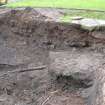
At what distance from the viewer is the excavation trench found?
5352 mm

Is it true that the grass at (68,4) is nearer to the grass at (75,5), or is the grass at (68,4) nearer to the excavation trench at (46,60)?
the grass at (75,5)

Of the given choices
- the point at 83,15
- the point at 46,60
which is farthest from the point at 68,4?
the point at 46,60

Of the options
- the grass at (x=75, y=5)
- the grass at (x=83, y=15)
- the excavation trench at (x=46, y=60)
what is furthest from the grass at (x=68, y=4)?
the excavation trench at (x=46, y=60)

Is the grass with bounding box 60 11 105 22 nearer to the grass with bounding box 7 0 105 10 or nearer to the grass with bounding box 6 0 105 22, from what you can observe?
the grass with bounding box 6 0 105 22

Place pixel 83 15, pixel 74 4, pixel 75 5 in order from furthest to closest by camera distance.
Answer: pixel 74 4 → pixel 75 5 → pixel 83 15

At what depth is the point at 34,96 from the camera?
216 inches

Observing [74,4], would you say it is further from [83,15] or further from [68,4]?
[83,15]

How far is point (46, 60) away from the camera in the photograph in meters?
6.45

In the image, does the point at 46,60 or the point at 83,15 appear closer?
the point at 46,60

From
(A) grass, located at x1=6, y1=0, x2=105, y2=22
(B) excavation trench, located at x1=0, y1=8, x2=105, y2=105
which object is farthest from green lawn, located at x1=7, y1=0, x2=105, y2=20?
(B) excavation trench, located at x1=0, y1=8, x2=105, y2=105

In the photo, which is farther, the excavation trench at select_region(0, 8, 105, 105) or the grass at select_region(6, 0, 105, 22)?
the grass at select_region(6, 0, 105, 22)

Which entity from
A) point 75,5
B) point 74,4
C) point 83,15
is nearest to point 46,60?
point 83,15

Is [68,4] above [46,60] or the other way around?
above

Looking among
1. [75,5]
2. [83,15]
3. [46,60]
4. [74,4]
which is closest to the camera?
[46,60]
